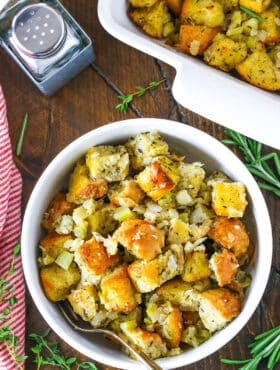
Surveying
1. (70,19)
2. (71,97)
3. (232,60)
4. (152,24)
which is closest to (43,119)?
(71,97)

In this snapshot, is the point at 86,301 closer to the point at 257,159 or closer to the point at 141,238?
the point at 141,238

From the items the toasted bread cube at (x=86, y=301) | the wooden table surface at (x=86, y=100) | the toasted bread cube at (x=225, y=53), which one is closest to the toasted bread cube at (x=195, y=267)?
the toasted bread cube at (x=86, y=301)

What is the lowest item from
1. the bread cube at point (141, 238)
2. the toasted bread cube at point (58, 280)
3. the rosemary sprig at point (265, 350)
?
the rosemary sprig at point (265, 350)

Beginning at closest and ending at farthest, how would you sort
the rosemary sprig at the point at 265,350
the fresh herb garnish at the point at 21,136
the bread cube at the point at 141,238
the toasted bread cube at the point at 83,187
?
the bread cube at the point at 141,238, the toasted bread cube at the point at 83,187, the rosemary sprig at the point at 265,350, the fresh herb garnish at the point at 21,136

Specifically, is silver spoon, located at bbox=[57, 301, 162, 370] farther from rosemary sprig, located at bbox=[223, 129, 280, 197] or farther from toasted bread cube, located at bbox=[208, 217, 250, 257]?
rosemary sprig, located at bbox=[223, 129, 280, 197]

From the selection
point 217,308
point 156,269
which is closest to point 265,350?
point 217,308

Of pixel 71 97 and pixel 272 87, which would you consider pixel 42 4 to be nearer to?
pixel 71 97

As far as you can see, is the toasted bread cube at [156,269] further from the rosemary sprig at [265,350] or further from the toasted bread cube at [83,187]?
the rosemary sprig at [265,350]
